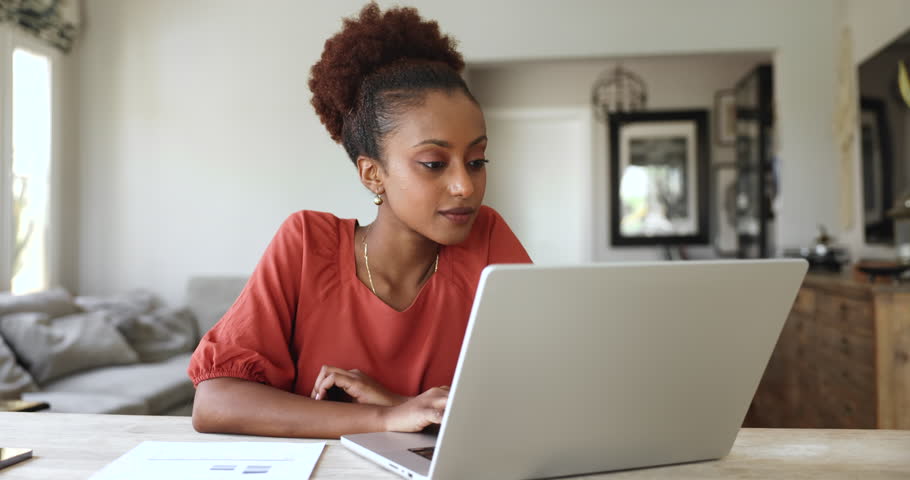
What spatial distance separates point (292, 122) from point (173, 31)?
93cm

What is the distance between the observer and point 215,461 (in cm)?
79

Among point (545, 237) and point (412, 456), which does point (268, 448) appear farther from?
point (545, 237)

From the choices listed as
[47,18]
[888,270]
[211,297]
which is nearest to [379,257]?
[888,270]

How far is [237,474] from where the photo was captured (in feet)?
2.42

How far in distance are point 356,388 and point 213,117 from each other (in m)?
3.70

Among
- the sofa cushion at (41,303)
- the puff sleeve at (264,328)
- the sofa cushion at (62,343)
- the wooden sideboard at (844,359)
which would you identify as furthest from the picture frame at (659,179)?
the puff sleeve at (264,328)

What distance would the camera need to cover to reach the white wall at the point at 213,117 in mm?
4152

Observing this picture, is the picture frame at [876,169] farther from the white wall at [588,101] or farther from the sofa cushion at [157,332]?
the sofa cushion at [157,332]

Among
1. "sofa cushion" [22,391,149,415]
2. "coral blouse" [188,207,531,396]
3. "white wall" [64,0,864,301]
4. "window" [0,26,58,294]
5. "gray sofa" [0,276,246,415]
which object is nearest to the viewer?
"coral blouse" [188,207,531,396]

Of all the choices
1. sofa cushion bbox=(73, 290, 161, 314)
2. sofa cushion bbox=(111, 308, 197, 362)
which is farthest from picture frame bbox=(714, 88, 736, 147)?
sofa cushion bbox=(73, 290, 161, 314)

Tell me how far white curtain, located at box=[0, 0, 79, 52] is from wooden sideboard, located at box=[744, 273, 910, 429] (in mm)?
3968

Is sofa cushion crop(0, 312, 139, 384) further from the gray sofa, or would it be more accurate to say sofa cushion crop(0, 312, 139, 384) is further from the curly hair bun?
the curly hair bun

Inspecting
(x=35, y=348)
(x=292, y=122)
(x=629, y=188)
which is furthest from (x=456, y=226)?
(x=629, y=188)

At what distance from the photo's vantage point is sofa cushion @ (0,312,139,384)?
3074mm
